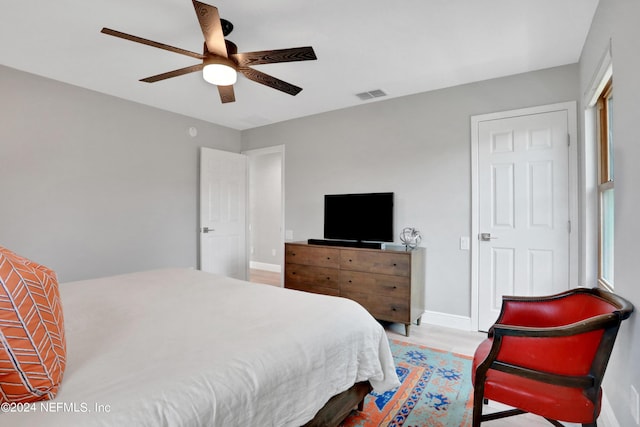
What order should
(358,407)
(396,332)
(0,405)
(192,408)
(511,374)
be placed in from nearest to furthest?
1. (0,405)
2. (192,408)
3. (511,374)
4. (358,407)
5. (396,332)

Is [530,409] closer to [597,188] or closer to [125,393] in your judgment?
[125,393]

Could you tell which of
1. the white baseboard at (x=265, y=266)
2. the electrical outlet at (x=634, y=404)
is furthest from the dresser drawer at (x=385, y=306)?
the white baseboard at (x=265, y=266)

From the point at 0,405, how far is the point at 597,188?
3500mm

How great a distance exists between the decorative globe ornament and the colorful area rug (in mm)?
1159

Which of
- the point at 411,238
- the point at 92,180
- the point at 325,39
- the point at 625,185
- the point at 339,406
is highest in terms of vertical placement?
the point at 325,39

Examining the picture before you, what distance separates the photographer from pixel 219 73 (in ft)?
7.14

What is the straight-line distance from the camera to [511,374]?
159 cm

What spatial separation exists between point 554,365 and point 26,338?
204cm

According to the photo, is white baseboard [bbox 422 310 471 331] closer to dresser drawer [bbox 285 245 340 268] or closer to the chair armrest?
dresser drawer [bbox 285 245 340 268]

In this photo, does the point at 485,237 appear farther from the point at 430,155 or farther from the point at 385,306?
the point at 385,306

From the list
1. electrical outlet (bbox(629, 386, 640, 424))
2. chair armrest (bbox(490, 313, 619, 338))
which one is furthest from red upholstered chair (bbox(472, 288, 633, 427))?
electrical outlet (bbox(629, 386, 640, 424))

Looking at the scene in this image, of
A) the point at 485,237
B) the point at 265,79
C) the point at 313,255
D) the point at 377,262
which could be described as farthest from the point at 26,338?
the point at 485,237

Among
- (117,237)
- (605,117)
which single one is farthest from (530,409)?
(117,237)

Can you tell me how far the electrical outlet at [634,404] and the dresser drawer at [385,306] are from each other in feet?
6.10
